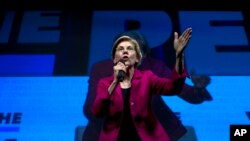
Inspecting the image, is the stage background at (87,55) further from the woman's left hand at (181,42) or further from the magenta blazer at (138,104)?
the woman's left hand at (181,42)

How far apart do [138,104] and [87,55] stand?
74 centimetres

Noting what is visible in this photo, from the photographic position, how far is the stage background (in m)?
1.86

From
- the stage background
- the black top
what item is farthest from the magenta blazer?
the stage background

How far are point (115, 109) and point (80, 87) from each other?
50 centimetres

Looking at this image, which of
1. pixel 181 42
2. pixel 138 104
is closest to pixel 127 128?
pixel 138 104

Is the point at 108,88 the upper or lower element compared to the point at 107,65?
lower

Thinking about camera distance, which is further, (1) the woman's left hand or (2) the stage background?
(2) the stage background

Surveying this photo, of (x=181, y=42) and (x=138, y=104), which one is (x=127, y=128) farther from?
(x=181, y=42)

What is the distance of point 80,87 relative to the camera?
6.61 ft

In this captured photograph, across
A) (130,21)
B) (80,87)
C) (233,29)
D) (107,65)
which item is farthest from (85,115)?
(233,29)

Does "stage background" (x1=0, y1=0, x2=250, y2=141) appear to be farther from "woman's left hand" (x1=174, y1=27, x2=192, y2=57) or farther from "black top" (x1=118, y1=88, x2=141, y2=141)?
"woman's left hand" (x1=174, y1=27, x2=192, y2=57)

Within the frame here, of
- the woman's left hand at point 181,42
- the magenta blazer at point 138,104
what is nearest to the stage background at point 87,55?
the magenta blazer at point 138,104

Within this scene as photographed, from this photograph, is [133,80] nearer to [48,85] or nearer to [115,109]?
[115,109]

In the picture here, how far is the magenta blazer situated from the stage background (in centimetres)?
29
